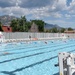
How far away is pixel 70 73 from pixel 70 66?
87mm

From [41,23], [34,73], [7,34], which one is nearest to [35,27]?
[41,23]

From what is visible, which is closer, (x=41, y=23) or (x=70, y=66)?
(x=70, y=66)

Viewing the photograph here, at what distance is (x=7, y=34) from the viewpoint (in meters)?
25.9

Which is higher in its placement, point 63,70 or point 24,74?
point 63,70

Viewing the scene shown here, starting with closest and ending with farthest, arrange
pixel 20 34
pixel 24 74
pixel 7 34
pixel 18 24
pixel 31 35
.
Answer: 1. pixel 24 74
2. pixel 7 34
3. pixel 20 34
4. pixel 31 35
5. pixel 18 24

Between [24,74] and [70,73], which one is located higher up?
[70,73]

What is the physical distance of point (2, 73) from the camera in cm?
575

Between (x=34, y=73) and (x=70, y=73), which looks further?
(x=34, y=73)

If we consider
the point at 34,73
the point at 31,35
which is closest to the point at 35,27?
the point at 31,35

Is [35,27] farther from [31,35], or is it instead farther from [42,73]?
[42,73]

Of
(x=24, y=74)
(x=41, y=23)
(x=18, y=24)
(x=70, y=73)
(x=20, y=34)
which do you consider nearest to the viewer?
(x=70, y=73)

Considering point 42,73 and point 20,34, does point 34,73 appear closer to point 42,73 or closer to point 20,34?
point 42,73

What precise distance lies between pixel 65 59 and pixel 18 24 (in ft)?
201

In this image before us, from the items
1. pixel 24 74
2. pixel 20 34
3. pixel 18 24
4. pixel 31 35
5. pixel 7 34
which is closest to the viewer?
pixel 24 74
